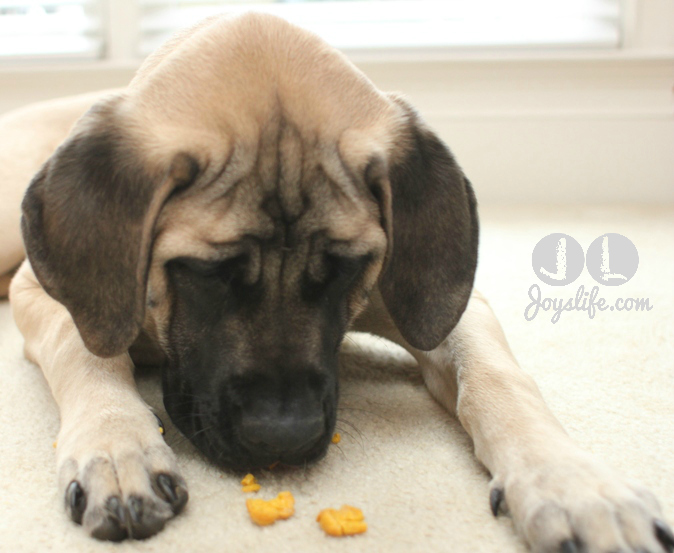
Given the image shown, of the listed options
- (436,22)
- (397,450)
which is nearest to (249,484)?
(397,450)

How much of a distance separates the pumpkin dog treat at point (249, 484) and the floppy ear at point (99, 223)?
38 centimetres

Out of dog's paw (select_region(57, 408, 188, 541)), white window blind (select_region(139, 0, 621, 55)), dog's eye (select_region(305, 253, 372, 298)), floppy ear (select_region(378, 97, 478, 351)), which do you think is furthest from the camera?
white window blind (select_region(139, 0, 621, 55))

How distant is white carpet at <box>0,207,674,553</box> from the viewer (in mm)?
1458

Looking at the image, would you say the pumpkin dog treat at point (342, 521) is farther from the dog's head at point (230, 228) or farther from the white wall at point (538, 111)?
the white wall at point (538, 111)

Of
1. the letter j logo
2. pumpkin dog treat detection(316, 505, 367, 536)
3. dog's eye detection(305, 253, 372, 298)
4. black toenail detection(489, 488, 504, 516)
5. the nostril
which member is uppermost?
dog's eye detection(305, 253, 372, 298)

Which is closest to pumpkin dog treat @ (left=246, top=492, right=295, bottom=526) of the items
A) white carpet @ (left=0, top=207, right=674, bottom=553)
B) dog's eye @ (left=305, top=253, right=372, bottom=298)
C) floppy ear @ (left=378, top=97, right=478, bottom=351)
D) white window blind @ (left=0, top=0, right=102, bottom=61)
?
white carpet @ (left=0, top=207, right=674, bottom=553)

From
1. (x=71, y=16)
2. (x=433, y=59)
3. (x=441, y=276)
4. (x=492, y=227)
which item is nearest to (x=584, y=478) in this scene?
(x=441, y=276)

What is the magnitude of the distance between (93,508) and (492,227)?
11.2ft

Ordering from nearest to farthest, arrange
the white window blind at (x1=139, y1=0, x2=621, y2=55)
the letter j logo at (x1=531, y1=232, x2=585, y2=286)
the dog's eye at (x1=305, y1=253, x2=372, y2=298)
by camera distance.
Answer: the dog's eye at (x1=305, y1=253, x2=372, y2=298)
the letter j logo at (x1=531, y1=232, x2=585, y2=286)
the white window blind at (x1=139, y1=0, x2=621, y2=55)

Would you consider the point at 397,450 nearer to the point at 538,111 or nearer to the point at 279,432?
the point at 279,432

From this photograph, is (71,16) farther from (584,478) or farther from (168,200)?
(584,478)

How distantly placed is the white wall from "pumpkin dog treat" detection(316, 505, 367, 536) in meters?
4.05

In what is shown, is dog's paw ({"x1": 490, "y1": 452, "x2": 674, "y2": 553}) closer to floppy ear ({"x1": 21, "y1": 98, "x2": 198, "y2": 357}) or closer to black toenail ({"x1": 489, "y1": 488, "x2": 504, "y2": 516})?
black toenail ({"x1": 489, "y1": 488, "x2": 504, "y2": 516})

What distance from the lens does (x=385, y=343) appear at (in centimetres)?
261
